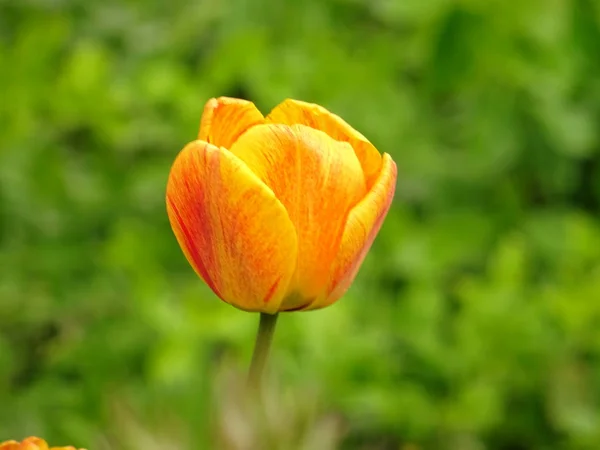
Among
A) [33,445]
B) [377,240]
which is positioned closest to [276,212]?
[33,445]

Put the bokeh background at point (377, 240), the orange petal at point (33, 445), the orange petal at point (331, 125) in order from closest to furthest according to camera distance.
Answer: the orange petal at point (33, 445)
the orange petal at point (331, 125)
the bokeh background at point (377, 240)

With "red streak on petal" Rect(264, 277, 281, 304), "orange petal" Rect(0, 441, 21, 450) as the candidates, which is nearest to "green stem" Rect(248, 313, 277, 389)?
"red streak on petal" Rect(264, 277, 281, 304)

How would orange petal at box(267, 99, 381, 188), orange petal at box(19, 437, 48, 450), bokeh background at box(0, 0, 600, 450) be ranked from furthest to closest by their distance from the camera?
bokeh background at box(0, 0, 600, 450) < orange petal at box(267, 99, 381, 188) < orange petal at box(19, 437, 48, 450)

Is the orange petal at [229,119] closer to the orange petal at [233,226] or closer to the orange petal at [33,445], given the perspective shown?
the orange petal at [233,226]

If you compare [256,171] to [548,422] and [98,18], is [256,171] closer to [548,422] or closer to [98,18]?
[548,422]

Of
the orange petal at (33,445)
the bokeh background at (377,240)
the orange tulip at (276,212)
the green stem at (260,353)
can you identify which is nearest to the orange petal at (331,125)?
the orange tulip at (276,212)

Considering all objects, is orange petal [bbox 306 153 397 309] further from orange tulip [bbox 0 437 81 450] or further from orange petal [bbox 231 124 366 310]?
orange tulip [bbox 0 437 81 450]

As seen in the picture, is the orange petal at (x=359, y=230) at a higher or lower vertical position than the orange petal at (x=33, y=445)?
higher
